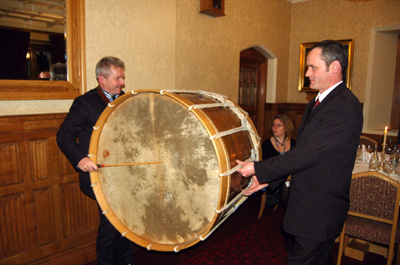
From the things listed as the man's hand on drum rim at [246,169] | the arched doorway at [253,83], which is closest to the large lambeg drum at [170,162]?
the man's hand on drum rim at [246,169]

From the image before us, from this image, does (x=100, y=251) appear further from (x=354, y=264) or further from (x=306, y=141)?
(x=354, y=264)

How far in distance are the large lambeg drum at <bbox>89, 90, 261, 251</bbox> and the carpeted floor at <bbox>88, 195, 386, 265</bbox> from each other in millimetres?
953

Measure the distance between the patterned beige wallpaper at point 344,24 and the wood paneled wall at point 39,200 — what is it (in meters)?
4.14

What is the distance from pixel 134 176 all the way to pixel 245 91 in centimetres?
340

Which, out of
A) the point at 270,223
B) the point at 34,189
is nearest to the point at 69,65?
the point at 34,189

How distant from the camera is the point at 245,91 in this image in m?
4.77

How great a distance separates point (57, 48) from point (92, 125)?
73cm

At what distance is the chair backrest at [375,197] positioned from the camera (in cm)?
202

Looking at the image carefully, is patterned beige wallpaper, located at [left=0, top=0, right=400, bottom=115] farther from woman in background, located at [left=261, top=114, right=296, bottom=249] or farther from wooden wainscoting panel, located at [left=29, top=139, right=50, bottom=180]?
woman in background, located at [left=261, top=114, right=296, bottom=249]

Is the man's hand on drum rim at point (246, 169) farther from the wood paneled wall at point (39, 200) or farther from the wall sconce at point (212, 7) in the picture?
the wall sconce at point (212, 7)

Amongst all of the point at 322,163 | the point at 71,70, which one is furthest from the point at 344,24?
the point at 71,70

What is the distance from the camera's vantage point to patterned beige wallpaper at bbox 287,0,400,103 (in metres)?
4.33

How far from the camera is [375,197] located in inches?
82.7

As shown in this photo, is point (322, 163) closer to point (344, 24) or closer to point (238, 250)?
point (238, 250)
